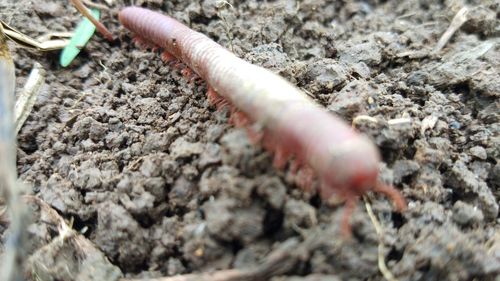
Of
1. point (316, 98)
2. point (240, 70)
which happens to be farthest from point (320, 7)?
point (240, 70)

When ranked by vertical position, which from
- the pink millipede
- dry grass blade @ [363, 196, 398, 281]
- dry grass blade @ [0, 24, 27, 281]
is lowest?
dry grass blade @ [0, 24, 27, 281]

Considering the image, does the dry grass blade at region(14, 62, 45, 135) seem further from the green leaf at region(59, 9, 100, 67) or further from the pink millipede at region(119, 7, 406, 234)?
the pink millipede at region(119, 7, 406, 234)

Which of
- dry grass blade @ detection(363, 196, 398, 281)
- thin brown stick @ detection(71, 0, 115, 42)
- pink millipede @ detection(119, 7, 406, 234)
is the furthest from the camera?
thin brown stick @ detection(71, 0, 115, 42)

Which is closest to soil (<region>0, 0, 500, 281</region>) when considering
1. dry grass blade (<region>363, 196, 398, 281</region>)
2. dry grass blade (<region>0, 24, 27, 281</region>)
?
dry grass blade (<region>363, 196, 398, 281</region>)

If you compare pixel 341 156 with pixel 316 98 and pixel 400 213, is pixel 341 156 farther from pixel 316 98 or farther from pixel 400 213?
pixel 316 98

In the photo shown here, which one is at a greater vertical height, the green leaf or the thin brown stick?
the thin brown stick

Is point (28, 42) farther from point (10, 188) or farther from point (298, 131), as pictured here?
point (298, 131)
